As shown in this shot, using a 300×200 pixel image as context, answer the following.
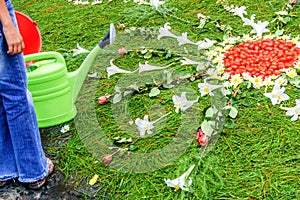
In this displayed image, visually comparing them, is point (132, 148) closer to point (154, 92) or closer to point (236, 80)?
point (154, 92)

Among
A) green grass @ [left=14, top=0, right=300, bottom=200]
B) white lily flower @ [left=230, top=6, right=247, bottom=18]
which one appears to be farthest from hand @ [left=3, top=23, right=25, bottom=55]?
white lily flower @ [left=230, top=6, right=247, bottom=18]

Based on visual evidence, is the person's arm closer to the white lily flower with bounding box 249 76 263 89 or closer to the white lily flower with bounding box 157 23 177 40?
the white lily flower with bounding box 249 76 263 89

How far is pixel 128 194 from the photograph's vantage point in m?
2.16

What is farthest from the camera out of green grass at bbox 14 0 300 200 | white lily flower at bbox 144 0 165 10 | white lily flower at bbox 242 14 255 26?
white lily flower at bbox 144 0 165 10

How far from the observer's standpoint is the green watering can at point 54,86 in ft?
8.09

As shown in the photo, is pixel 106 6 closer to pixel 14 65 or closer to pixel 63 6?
pixel 63 6

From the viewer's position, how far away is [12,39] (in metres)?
1.92

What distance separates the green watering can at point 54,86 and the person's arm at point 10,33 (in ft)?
1.63

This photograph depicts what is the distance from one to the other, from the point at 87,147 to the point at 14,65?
676 mm

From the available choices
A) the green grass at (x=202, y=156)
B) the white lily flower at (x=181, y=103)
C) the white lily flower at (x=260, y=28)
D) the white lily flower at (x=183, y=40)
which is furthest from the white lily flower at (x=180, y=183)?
the white lily flower at (x=260, y=28)

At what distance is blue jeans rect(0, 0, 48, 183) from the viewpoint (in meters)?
1.98

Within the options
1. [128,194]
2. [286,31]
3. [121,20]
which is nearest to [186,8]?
[121,20]

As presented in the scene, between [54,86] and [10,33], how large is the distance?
64 cm

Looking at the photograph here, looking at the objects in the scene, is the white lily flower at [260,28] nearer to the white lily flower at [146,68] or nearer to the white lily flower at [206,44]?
the white lily flower at [206,44]
